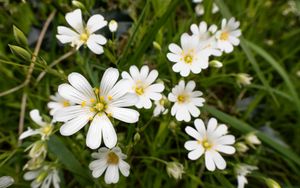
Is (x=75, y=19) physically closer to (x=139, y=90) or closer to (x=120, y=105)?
(x=139, y=90)

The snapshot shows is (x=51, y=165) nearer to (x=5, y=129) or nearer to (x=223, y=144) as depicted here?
(x=5, y=129)

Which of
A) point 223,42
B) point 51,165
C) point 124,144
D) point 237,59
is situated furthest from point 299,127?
point 51,165

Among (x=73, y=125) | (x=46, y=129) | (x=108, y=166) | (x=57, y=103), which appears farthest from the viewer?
(x=57, y=103)

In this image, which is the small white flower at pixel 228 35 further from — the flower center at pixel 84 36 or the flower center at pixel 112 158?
the flower center at pixel 112 158

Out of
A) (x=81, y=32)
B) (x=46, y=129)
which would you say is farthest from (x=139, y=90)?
(x=46, y=129)

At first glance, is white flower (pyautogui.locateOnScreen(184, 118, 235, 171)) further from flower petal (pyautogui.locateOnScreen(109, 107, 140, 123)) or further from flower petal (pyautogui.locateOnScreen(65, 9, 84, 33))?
flower petal (pyautogui.locateOnScreen(65, 9, 84, 33))

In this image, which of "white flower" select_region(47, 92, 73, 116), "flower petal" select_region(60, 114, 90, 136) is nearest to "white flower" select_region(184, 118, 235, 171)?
"flower petal" select_region(60, 114, 90, 136)

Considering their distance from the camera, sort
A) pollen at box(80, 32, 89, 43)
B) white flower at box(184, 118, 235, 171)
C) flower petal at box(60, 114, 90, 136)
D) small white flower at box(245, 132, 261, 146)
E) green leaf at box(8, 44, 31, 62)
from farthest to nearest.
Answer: small white flower at box(245, 132, 261, 146)
pollen at box(80, 32, 89, 43)
white flower at box(184, 118, 235, 171)
green leaf at box(8, 44, 31, 62)
flower petal at box(60, 114, 90, 136)
